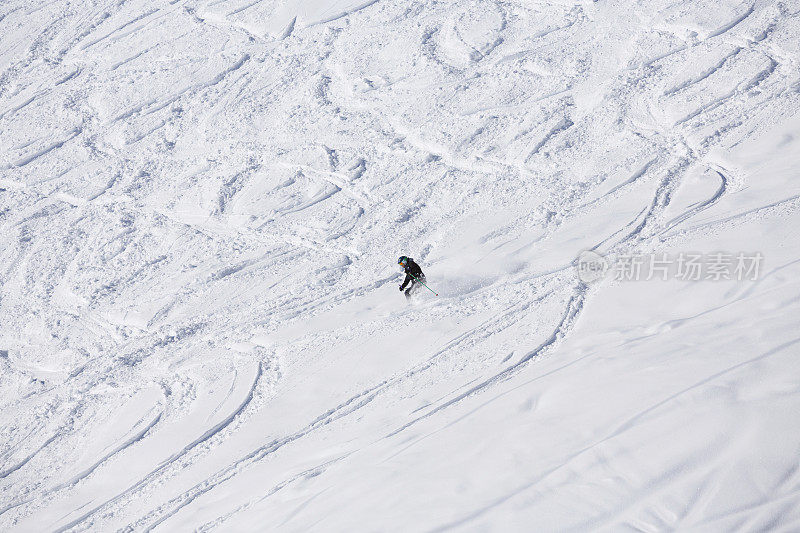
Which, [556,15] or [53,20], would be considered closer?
[556,15]

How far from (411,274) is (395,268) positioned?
3.98 ft

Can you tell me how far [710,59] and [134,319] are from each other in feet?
42.9

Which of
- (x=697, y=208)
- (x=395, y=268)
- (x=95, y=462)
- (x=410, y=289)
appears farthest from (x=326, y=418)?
(x=697, y=208)

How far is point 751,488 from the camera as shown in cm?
450

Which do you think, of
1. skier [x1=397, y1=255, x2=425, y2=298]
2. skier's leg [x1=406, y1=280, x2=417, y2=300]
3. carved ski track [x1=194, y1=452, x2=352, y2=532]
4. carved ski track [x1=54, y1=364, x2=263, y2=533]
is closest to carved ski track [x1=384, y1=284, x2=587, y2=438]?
carved ski track [x1=194, y1=452, x2=352, y2=532]

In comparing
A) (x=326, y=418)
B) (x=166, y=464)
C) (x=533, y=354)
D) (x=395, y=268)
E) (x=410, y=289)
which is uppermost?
(x=395, y=268)

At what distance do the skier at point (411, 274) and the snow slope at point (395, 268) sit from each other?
12.7 inches

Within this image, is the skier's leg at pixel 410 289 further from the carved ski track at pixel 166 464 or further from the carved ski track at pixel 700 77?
the carved ski track at pixel 700 77

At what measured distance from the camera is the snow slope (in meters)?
5.61

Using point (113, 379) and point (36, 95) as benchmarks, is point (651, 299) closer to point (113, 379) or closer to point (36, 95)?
point (113, 379)

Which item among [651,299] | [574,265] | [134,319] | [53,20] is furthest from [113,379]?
[53,20]

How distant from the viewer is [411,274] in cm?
1032

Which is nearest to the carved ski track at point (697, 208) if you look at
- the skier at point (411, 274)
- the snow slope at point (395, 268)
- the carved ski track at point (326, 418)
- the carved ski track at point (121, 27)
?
the snow slope at point (395, 268)

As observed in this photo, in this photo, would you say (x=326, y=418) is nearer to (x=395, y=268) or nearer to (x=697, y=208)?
(x=395, y=268)
